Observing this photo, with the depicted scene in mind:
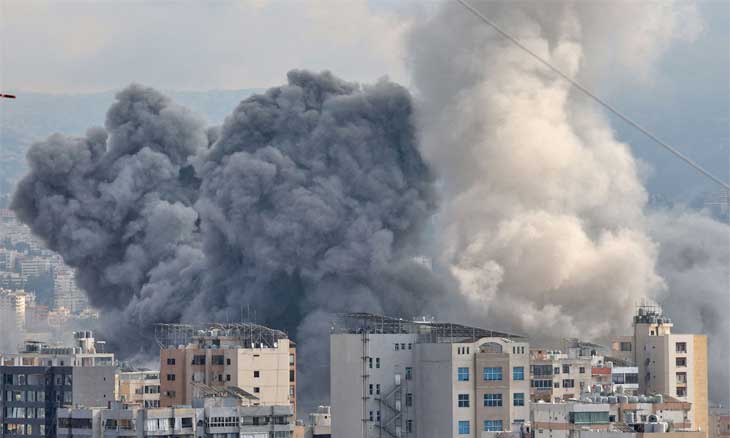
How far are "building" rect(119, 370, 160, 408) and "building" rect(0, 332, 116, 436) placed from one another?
173 centimetres

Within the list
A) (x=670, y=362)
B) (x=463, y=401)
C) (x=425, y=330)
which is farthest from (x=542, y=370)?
(x=463, y=401)

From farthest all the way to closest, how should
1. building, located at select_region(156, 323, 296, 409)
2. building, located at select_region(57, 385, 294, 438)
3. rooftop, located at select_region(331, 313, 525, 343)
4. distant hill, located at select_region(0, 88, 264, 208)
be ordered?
distant hill, located at select_region(0, 88, 264, 208), building, located at select_region(156, 323, 296, 409), rooftop, located at select_region(331, 313, 525, 343), building, located at select_region(57, 385, 294, 438)

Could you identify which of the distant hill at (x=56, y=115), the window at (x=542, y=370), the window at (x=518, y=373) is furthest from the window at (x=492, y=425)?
the distant hill at (x=56, y=115)

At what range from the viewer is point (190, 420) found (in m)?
59.0

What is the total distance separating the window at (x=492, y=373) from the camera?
6241 centimetres

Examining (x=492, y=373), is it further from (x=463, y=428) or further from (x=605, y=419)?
(x=605, y=419)

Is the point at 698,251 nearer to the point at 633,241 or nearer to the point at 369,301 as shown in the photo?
the point at 633,241

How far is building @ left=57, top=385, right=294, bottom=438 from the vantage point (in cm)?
5866

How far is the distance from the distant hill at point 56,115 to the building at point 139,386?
93895 mm

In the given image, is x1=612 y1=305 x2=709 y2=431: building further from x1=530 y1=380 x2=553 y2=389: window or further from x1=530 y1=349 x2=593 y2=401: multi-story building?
x1=530 y1=380 x2=553 y2=389: window

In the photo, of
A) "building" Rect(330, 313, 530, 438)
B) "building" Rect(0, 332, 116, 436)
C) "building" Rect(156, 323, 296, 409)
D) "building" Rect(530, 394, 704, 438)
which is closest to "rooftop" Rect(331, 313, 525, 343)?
"building" Rect(330, 313, 530, 438)

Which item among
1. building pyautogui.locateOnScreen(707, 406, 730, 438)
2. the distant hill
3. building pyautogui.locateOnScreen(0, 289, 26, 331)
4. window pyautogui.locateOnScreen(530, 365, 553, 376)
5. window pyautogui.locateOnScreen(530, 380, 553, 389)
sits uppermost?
the distant hill

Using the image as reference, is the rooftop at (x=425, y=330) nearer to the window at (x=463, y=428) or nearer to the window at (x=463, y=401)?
the window at (x=463, y=401)

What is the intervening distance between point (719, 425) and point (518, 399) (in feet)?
44.3
